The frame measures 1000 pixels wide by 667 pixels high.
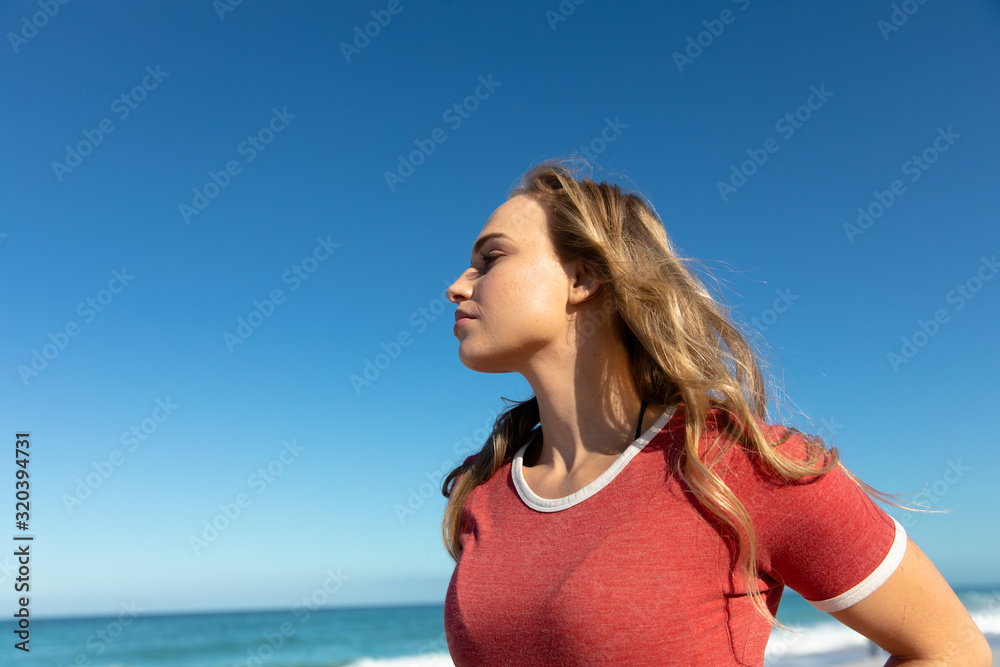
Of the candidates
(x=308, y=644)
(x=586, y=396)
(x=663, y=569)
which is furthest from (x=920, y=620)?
(x=308, y=644)

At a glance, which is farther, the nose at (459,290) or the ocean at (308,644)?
the ocean at (308,644)

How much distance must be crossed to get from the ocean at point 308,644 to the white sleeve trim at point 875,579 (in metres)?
15.6

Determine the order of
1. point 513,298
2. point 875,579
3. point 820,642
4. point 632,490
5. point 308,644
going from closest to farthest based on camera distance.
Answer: point 875,579 → point 632,490 → point 513,298 → point 820,642 → point 308,644

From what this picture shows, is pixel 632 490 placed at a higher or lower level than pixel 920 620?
lower

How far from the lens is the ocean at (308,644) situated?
57.4ft

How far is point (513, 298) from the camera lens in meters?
2.13

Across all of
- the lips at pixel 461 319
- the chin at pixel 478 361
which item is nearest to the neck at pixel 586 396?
the chin at pixel 478 361

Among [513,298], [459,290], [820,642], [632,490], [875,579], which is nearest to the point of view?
[875,579]

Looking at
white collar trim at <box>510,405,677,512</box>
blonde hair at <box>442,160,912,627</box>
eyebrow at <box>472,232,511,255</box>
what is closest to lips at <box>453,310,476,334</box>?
eyebrow at <box>472,232,511,255</box>

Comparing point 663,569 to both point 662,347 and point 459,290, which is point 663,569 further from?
point 459,290

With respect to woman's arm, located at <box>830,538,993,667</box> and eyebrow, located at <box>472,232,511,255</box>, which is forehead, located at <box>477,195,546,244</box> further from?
woman's arm, located at <box>830,538,993,667</box>

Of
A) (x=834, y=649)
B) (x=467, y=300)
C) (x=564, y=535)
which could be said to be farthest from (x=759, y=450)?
(x=834, y=649)

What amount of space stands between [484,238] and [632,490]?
1002 millimetres

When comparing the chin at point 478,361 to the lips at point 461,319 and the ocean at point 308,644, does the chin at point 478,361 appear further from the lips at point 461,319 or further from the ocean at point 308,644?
the ocean at point 308,644
